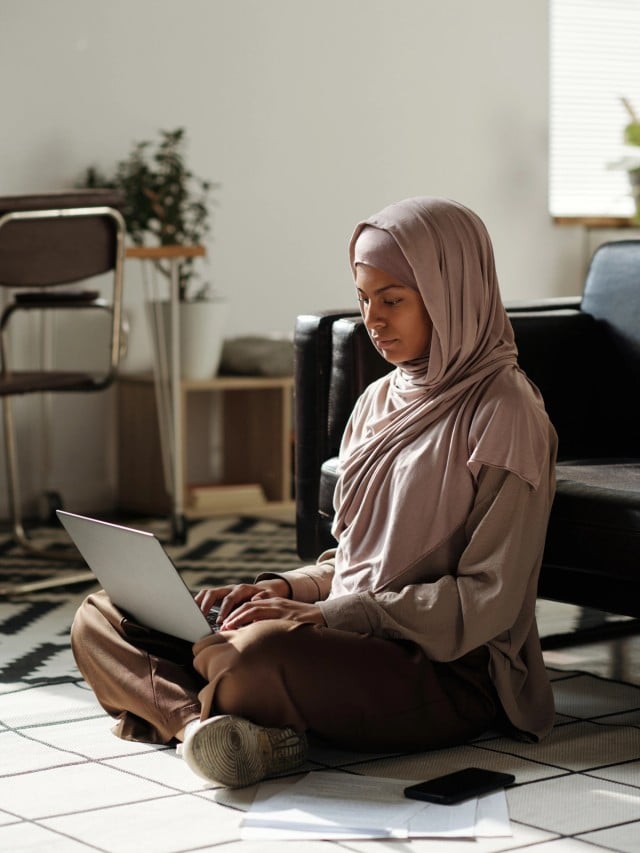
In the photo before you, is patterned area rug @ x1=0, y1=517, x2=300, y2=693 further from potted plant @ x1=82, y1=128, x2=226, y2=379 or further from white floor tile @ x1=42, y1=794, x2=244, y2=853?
white floor tile @ x1=42, y1=794, x2=244, y2=853

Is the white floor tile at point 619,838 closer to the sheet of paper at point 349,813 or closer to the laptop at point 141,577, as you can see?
the sheet of paper at point 349,813

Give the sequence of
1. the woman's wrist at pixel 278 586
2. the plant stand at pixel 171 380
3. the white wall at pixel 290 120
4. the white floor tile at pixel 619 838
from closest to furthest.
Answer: the white floor tile at pixel 619 838, the woman's wrist at pixel 278 586, the plant stand at pixel 171 380, the white wall at pixel 290 120

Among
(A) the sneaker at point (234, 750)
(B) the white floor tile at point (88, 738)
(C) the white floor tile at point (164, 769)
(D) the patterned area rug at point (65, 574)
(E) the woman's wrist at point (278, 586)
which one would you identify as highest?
(E) the woman's wrist at point (278, 586)

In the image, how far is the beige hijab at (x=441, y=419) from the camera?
2.13m

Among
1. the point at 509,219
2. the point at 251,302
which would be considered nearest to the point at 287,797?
the point at 251,302

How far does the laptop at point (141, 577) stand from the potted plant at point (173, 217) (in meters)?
2.24

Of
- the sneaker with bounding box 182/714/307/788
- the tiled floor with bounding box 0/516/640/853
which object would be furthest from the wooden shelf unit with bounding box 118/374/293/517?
the sneaker with bounding box 182/714/307/788

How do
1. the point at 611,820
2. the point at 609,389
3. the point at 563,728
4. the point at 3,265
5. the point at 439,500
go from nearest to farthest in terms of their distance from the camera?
the point at 611,820
the point at 439,500
the point at 563,728
the point at 609,389
the point at 3,265

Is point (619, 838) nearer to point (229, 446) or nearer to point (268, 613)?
point (268, 613)

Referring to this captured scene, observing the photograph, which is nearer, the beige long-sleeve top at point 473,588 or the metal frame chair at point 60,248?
the beige long-sleeve top at point 473,588

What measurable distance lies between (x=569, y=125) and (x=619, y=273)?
119 inches

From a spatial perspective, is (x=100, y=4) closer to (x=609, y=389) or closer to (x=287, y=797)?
(x=609, y=389)

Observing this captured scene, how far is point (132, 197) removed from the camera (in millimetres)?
4512

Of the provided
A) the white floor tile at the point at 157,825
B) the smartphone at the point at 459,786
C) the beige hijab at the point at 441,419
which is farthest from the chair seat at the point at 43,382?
the smartphone at the point at 459,786
